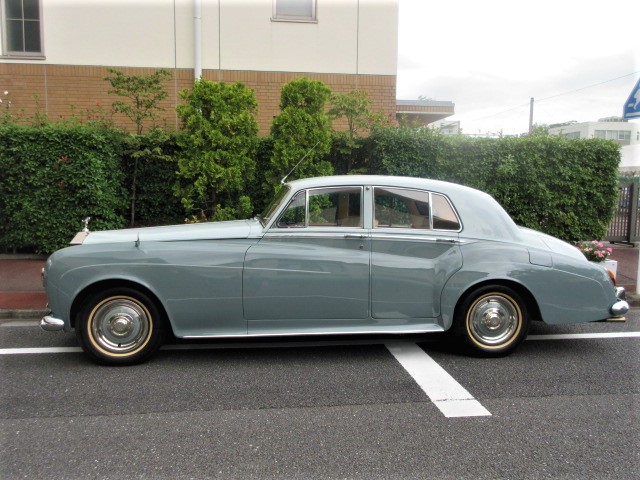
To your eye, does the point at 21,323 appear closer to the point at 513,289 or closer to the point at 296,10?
the point at 513,289

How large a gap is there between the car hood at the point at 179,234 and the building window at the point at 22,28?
9.28 m

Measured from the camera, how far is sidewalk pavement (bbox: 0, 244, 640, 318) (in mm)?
6281

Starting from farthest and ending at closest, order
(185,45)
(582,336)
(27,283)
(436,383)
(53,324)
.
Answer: (185,45)
(27,283)
(582,336)
(53,324)
(436,383)

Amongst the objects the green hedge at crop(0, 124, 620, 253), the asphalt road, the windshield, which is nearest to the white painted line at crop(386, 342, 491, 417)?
the asphalt road

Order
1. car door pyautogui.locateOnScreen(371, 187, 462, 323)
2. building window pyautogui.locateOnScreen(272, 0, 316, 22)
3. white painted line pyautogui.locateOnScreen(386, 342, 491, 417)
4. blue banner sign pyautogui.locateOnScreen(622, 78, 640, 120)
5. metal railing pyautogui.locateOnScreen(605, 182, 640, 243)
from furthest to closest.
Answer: building window pyautogui.locateOnScreen(272, 0, 316, 22) → metal railing pyautogui.locateOnScreen(605, 182, 640, 243) → blue banner sign pyautogui.locateOnScreen(622, 78, 640, 120) → car door pyautogui.locateOnScreen(371, 187, 462, 323) → white painted line pyautogui.locateOnScreen(386, 342, 491, 417)

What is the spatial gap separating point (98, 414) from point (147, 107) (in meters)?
7.22

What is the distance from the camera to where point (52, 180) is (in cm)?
848

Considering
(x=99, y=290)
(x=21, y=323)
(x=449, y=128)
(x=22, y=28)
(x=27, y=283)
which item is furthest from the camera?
(x=449, y=128)

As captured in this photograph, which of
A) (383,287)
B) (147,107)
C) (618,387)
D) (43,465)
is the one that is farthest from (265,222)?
(147,107)

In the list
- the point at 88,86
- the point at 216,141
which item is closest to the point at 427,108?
the point at 88,86

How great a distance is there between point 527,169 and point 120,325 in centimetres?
782

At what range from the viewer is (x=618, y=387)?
4090 millimetres

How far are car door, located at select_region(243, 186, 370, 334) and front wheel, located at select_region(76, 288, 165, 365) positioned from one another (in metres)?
0.85

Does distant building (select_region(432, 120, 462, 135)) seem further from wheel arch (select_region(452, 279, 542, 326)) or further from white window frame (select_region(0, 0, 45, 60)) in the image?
white window frame (select_region(0, 0, 45, 60))
